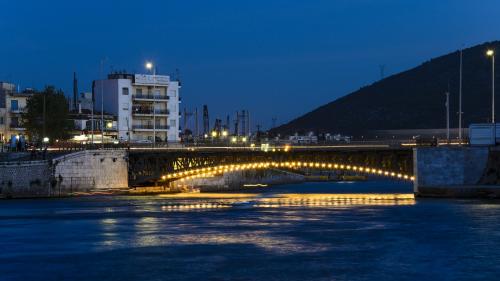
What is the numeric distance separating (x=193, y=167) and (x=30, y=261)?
7041cm

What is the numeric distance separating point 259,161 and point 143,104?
65935mm

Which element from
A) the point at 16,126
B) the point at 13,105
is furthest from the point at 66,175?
the point at 13,105

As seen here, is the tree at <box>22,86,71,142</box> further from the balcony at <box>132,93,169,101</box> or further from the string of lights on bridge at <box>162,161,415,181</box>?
the string of lights on bridge at <box>162,161,415,181</box>

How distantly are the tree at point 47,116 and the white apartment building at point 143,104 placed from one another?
23312 millimetres

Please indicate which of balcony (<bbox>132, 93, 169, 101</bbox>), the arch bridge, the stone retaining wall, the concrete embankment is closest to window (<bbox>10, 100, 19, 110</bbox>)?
balcony (<bbox>132, 93, 169, 101</bbox>)

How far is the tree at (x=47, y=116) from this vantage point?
6235 inches

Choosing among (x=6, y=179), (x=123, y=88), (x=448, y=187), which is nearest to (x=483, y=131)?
(x=448, y=187)

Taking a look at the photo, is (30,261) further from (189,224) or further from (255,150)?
(255,150)

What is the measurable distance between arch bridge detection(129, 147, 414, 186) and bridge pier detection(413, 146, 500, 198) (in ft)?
24.3

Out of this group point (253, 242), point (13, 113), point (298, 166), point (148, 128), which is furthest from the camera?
point (148, 128)

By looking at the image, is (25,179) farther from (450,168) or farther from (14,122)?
(14,122)

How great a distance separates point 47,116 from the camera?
519 feet

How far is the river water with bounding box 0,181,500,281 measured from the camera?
5416 centimetres

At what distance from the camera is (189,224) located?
8056cm
